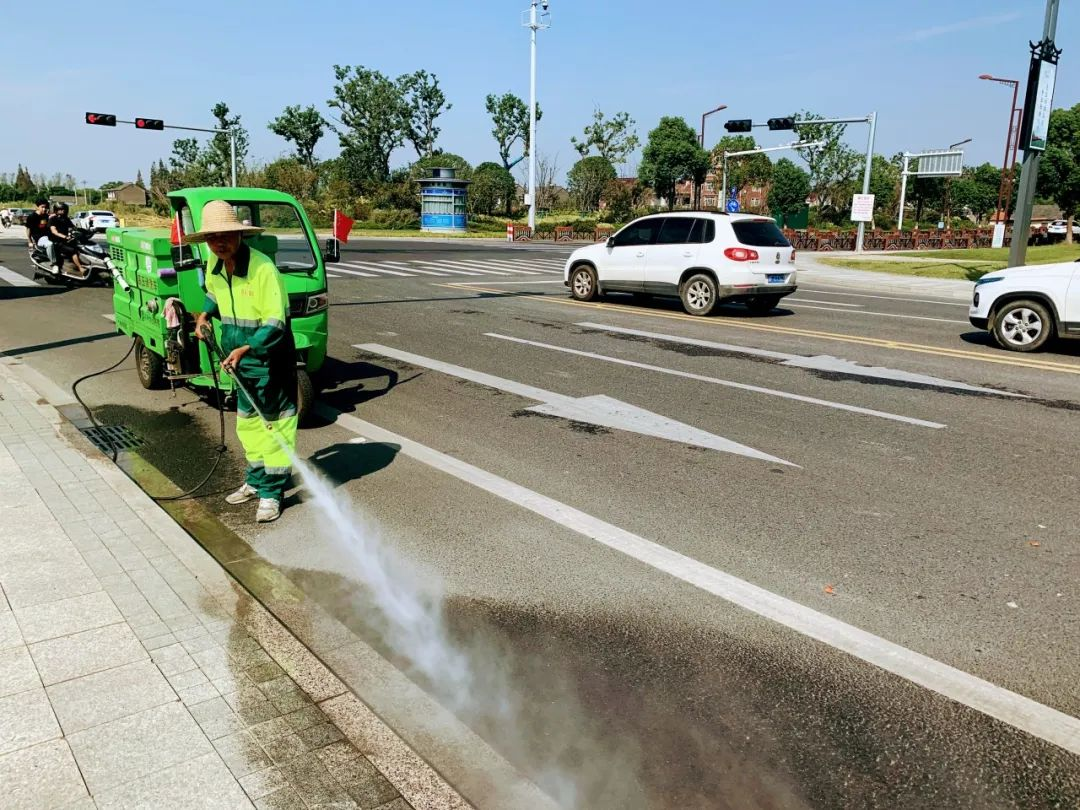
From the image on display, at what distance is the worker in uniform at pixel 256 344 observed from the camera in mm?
4551

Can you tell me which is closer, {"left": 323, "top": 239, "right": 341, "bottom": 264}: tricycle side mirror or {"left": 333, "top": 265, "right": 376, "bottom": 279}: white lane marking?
{"left": 323, "top": 239, "right": 341, "bottom": 264}: tricycle side mirror

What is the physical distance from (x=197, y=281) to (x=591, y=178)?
69.2m

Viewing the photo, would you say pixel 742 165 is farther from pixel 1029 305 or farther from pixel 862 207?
pixel 1029 305

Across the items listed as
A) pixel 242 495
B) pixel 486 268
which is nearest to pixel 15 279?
pixel 486 268

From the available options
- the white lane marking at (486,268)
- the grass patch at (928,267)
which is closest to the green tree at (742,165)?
the grass patch at (928,267)

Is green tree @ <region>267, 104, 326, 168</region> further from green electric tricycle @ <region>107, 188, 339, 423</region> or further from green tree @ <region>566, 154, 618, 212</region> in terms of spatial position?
green electric tricycle @ <region>107, 188, 339, 423</region>

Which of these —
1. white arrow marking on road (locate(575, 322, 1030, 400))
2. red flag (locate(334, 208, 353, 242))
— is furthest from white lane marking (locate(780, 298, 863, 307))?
red flag (locate(334, 208, 353, 242))

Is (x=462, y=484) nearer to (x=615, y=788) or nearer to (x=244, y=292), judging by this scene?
(x=244, y=292)

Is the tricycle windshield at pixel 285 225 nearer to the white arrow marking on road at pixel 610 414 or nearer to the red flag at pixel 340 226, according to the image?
the red flag at pixel 340 226

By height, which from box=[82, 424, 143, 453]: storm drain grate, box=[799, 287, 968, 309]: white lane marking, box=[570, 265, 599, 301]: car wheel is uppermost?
box=[570, 265, 599, 301]: car wheel

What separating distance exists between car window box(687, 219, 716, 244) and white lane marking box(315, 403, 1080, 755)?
31.6ft

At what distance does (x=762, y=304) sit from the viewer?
49.8 ft

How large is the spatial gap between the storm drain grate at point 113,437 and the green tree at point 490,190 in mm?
66517

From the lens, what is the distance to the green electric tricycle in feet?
22.4
